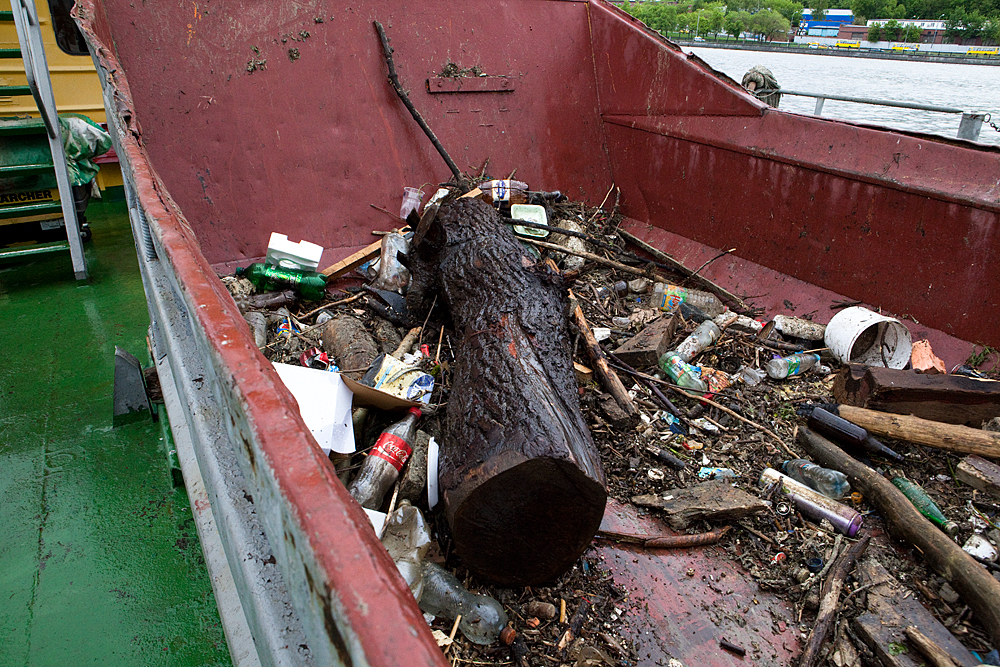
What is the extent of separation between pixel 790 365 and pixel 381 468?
220 centimetres

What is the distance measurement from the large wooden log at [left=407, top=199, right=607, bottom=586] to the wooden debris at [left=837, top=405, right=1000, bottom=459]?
1.38 metres

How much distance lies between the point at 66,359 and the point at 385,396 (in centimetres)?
232

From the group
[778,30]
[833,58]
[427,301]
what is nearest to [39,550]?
[427,301]

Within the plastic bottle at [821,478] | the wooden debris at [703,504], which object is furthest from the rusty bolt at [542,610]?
the plastic bottle at [821,478]

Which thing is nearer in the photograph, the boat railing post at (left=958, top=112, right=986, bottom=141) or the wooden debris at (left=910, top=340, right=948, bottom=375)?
the wooden debris at (left=910, top=340, right=948, bottom=375)

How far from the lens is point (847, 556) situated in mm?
1952

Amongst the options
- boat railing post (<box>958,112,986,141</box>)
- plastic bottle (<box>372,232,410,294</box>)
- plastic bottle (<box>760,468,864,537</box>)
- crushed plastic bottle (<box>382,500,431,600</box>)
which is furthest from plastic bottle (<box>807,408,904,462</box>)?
boat railing post (<box>958,112,986,141</box>)

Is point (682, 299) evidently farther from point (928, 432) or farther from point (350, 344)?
point (350, 344)

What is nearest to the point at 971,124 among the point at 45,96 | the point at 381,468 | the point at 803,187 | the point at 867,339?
the point at 803,187

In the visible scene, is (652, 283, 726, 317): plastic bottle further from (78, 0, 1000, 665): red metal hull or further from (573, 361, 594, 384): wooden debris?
(573, 361, 594, 384): wooden debris

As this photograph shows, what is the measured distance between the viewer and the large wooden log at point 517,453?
1594 millimetres

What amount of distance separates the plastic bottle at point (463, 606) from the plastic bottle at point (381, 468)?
13.9 inches

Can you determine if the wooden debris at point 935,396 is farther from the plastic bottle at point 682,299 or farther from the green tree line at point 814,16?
the green tree line at point 814,16

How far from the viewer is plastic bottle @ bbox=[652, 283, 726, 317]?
3414mm
